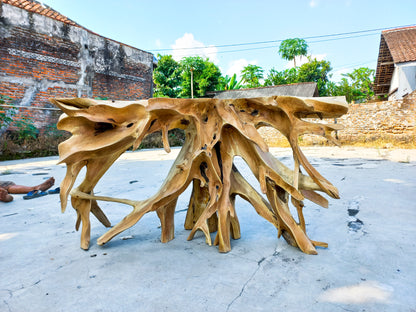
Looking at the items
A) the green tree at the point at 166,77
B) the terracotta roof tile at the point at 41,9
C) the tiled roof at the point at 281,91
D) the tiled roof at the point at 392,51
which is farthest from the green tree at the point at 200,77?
the tiled roof at the point at 392,51

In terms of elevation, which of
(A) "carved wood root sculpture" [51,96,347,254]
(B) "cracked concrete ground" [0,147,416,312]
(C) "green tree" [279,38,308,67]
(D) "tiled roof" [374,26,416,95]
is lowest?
(B) "cracked concrete ground" [0,147,416,312]

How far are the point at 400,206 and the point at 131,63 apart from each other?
33.9ft

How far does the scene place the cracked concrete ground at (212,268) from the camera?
919mm

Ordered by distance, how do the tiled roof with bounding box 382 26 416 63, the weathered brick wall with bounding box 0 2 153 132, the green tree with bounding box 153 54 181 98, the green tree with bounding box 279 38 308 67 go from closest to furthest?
the weathered brick wall with bounding box 0 2 153 132 < the tiled roof with bounding box 382 26 416 63 < the green tree with bounding box 153 54 181 98 < the green tree with bounding box 279 38 308 67

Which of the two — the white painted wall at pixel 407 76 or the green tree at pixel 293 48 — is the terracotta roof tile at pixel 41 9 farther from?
the green tree at pixel 293 48

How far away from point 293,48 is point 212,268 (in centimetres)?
2930

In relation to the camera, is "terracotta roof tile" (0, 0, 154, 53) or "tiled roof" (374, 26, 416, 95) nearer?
"terracotta roof tile" (0, 0, 154, 53)

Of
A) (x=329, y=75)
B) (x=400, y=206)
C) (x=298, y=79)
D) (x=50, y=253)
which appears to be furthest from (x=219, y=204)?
(x=329, y=75)

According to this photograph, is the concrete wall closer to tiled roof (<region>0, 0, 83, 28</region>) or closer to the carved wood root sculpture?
the carved wood root sculpture

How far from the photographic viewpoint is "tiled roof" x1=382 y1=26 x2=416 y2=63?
33.8 feet

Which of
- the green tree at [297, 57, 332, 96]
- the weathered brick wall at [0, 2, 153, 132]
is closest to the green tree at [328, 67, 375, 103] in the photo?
the green tree at [297, 57, 332, 96]

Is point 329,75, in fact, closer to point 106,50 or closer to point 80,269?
point 106,50

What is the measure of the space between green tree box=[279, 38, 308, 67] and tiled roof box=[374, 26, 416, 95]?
13249mm

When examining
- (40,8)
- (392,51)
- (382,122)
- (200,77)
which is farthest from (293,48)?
(40,8)
